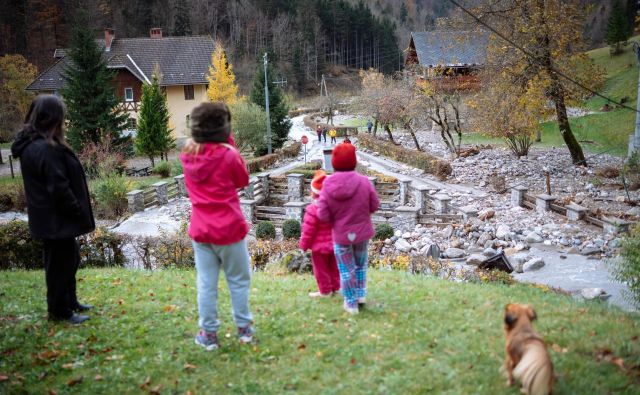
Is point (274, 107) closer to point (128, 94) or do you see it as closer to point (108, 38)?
point (128, 94)

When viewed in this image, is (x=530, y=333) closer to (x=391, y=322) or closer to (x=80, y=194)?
(x=391, y=322)

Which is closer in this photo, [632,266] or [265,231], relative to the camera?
[632,266]

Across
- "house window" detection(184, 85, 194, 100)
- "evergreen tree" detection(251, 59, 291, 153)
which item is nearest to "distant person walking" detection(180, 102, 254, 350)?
"evergreen tree" detection(251, 59, 291, 153)

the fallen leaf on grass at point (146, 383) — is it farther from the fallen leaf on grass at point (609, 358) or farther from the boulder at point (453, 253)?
the boulder at point (453, 253)

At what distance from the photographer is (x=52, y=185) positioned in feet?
15.5

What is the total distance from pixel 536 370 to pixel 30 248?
10.1m

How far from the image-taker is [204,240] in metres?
4.32

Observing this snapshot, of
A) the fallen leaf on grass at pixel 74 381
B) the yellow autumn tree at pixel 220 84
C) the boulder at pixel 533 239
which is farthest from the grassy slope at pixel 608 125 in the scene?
the fallen leaf on grass at pixel 74 381

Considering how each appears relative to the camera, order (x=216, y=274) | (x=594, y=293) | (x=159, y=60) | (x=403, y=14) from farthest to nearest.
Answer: (x=403, y=14) < (x=159, y=60) < (x=594, y=293) < (x=216, y=274)

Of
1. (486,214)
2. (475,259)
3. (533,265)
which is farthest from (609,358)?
(486,214)

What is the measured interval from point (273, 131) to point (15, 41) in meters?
38.3

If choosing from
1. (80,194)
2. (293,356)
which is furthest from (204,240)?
(80,194)

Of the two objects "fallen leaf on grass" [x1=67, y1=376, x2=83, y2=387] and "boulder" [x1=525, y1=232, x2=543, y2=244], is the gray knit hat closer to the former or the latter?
"fallen leaf on grass" [x1=67, y1=376, x2=83, y2=387]

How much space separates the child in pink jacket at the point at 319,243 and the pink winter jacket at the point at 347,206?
46 centimetres
